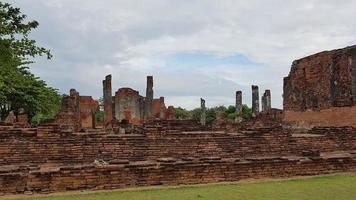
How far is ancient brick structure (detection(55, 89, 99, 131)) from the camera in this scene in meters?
26.5

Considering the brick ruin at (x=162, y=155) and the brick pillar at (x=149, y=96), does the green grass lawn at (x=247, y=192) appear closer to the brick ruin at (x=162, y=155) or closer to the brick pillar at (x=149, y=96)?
the brick ruin at (x=162, y=155)

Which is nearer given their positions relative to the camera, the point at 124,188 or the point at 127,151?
the point at 124,188

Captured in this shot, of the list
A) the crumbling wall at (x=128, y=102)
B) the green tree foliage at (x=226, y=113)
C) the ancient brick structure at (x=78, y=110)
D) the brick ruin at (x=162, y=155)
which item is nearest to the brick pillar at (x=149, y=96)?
the crumbling wall at (x=128, y=102)

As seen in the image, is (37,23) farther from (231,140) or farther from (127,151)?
(231,140)

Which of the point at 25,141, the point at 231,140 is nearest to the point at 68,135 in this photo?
the point at 25,141

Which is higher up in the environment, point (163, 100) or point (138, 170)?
point (163, 100)

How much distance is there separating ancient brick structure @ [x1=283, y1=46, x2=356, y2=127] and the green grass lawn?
8.47 meters

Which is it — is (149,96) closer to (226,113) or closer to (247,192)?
(226,113)

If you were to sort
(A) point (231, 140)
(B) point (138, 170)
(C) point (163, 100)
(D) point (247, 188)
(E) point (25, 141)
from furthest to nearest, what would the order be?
1. (C) point (163, 100)
2. (A) point (231, 140)
3. (E) point (25, 141)
4. (B) point (138, 170)
5. (D) point (247, 188)

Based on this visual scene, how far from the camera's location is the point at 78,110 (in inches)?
1356

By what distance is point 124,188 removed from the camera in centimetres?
852

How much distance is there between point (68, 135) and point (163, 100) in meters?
36.2

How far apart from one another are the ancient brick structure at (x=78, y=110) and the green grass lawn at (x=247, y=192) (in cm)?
1763

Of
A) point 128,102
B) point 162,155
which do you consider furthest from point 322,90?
point 128,102
